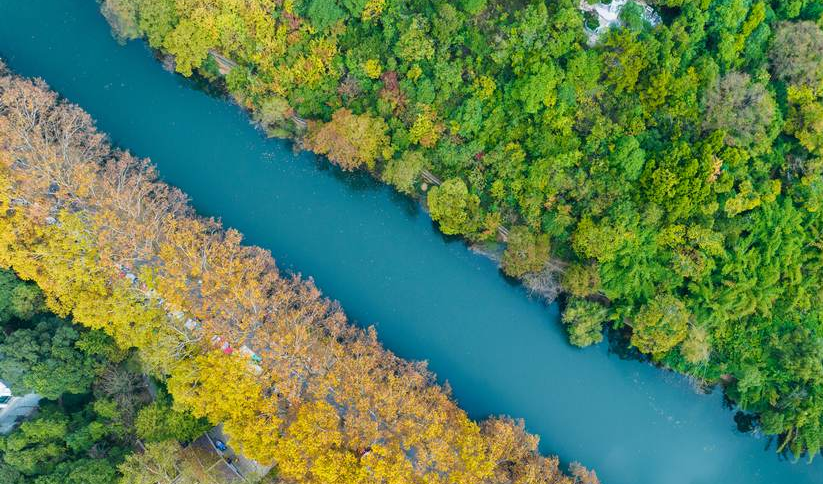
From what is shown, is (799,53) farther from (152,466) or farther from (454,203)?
(152,466)

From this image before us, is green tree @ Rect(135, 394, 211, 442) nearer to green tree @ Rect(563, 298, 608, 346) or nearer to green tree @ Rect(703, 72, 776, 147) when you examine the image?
green tree @ Rect(563, 298, 608, 346)

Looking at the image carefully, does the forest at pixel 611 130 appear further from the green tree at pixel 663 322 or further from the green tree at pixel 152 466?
the green tree at pixel 152 466

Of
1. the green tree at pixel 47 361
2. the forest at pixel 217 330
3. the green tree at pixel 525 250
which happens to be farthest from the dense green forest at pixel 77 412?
the green tree at pixel 525 250

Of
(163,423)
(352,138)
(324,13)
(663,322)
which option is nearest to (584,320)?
(663,322)

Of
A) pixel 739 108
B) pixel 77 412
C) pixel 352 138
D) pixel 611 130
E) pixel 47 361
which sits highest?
pixel 739 108

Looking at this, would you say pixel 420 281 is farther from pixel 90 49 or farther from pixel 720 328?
pixel 90 49

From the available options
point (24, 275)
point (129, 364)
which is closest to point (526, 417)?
point (129, 364)

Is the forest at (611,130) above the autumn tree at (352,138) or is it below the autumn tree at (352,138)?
above
